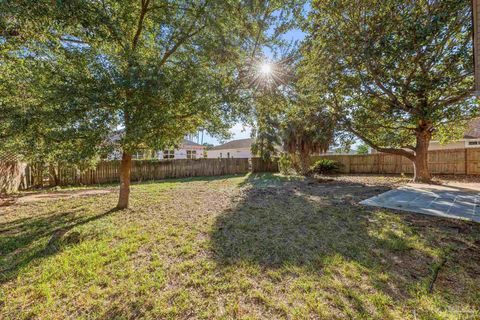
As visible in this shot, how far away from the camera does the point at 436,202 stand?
17.5ft

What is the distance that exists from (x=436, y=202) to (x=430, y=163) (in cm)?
915

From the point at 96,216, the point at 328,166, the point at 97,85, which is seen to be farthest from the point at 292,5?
the point at 328,166

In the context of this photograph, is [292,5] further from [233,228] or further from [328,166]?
[328,166]

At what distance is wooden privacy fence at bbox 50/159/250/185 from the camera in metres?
9.81

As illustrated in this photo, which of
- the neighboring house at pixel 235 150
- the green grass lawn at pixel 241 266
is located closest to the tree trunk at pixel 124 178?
the green grass lawn at pixel 241 266

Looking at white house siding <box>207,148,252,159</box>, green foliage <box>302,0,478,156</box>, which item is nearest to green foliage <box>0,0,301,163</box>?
green foliage <box>302,0,478,156</box>

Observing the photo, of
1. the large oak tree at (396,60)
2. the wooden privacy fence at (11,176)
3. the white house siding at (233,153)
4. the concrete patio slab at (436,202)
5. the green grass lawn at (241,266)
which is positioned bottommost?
the green grass lawn at (241,266)

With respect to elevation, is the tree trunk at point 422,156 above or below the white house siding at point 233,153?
below

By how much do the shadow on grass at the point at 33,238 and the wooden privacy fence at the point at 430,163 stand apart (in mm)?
15560

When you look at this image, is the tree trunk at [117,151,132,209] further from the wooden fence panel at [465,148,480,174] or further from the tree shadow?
the wooden fence panel at [465,148,480,174]

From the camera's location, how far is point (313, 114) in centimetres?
957

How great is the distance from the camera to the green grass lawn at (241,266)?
196cm

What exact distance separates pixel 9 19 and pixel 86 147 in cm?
202

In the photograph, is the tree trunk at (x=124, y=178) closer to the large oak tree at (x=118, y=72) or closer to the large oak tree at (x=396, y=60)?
the large oak tree at (x=118, y=72)
